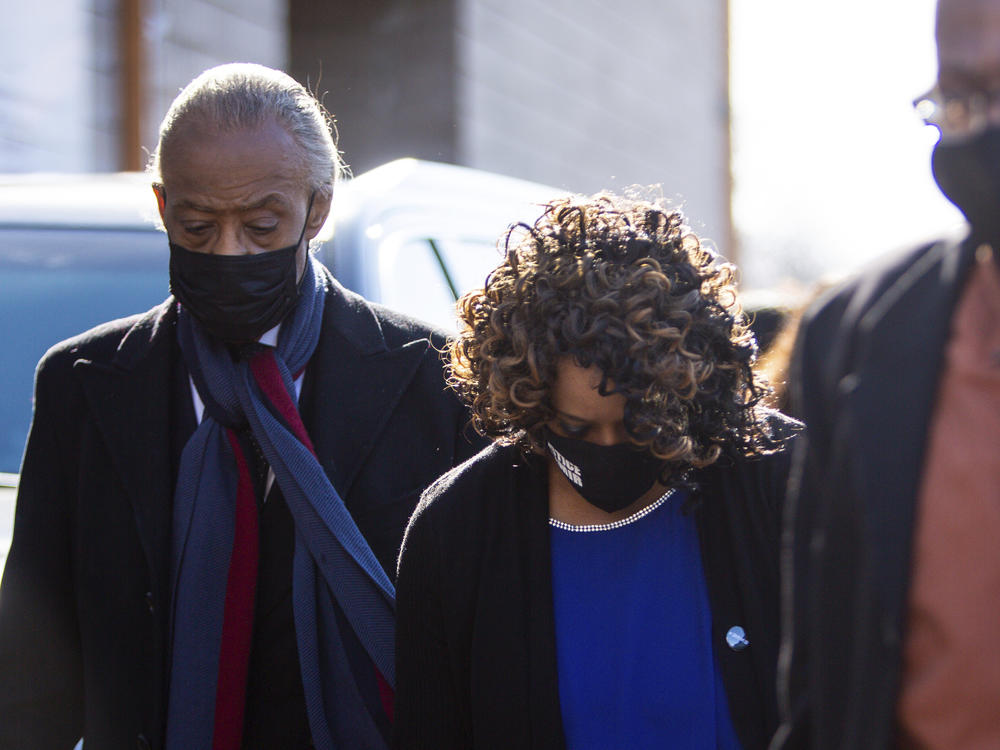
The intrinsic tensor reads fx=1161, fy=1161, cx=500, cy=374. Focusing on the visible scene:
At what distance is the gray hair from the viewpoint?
239 cm

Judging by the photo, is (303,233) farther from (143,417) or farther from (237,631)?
(237,631)

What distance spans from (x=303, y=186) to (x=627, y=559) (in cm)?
104

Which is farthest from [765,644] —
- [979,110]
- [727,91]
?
[727,91]

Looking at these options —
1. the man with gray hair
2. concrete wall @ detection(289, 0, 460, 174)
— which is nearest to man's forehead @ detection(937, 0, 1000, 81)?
the man with gray hair

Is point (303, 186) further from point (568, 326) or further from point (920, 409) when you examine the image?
point (920, 409)

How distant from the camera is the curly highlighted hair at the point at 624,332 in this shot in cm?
197

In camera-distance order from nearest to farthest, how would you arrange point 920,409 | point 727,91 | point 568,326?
1. point 920,409
2. point 568,326
3. point 727,91

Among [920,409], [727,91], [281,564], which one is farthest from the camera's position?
[727,91]

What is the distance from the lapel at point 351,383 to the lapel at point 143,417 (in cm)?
31

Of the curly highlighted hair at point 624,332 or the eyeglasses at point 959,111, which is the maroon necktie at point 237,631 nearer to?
the curly highlighted hair at point 624,332

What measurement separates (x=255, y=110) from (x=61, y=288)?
2.90 ft

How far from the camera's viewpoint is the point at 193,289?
2.33 metres

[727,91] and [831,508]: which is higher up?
[727,91]

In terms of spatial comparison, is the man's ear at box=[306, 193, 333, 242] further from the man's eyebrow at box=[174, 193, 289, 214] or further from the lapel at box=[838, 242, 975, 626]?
the lapel at box=[838, 242, 975, 626]
